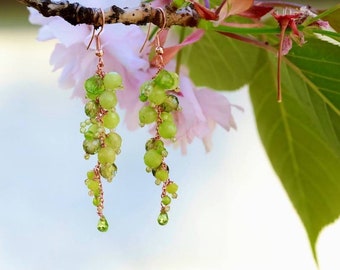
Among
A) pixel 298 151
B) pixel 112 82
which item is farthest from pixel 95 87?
pixel 298 151

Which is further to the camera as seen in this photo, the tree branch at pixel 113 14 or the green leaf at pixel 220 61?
the green leaf at pixel 220 61

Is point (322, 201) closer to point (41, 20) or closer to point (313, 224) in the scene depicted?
point (313, 224)

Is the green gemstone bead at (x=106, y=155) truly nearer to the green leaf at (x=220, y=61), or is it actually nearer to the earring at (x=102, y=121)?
the earring at (x=102, y=121)

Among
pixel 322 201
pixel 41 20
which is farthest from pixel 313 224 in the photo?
pixel 41 20

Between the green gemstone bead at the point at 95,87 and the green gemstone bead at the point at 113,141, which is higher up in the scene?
the green gemstone bead at the point at 95,87

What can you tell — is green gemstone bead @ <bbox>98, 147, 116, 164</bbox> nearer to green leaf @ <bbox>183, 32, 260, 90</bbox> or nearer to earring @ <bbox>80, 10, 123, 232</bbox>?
earring @ <bbox>80, 10, 123, 232</bbox>

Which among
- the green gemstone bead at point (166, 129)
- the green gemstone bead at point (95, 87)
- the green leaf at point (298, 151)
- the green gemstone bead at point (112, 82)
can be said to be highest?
the green gemstone bead at point (112, 82)

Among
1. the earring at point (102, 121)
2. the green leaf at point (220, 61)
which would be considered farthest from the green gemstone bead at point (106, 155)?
the green leaf at point (220, 61)
